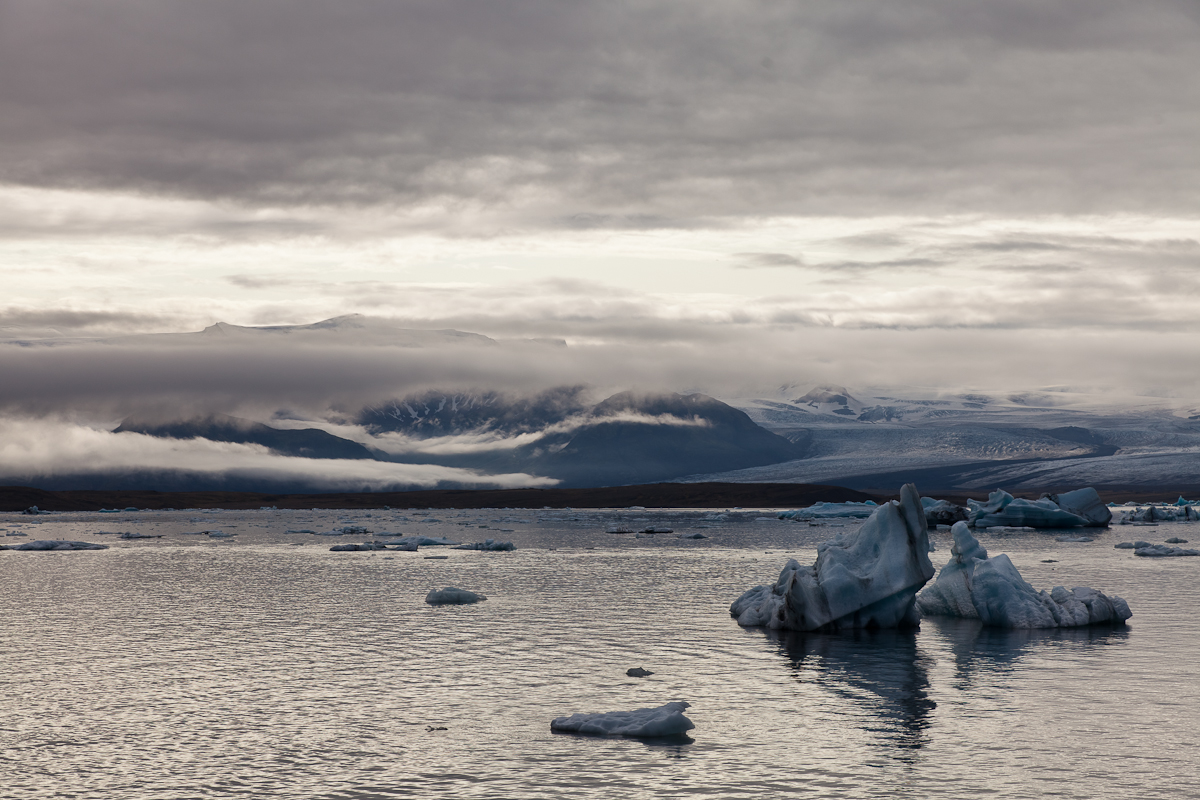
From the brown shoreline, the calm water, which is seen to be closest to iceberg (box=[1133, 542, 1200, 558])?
the calm water

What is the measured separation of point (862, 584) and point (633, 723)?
43.8 ft

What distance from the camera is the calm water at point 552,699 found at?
15359mm

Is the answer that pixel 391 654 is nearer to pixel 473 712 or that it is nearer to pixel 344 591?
pixel 473 712

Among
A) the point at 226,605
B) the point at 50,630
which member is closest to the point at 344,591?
the point at 226,605

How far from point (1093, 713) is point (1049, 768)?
13.2ft

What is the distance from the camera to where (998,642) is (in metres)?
27.7

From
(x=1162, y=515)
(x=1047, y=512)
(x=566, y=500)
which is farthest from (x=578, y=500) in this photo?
(x=1047, y=512)

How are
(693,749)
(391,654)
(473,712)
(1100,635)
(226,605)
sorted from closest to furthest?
1. (693,749)
2. (473,712)
3. (391,654)
4. (1100,635)
5. (226,605)

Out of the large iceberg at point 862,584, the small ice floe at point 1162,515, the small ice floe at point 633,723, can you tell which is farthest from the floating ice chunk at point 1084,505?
the small ice floe at point 633,723

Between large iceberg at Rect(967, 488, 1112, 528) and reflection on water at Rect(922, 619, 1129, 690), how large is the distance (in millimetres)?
67315

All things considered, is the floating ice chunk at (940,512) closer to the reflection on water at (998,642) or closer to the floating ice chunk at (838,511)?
the floating ice chunk at (838,511)

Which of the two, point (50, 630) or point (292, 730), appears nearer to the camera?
point (292, 730)

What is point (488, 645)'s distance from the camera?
88.7 feet

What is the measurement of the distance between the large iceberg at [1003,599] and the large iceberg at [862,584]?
2.22m
